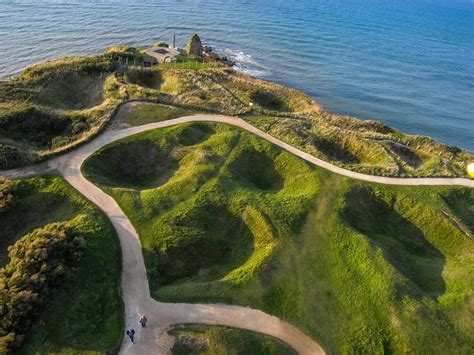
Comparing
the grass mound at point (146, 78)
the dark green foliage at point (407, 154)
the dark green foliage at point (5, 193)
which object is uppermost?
the dark green foliage at point (407, 154)

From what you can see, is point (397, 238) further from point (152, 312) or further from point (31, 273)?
point (31, 273)

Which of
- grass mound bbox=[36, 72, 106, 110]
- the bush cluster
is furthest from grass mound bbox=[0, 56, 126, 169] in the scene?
the bush cluster

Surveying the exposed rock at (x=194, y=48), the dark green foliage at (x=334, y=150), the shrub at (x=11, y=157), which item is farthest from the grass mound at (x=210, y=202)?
the exposed rock at (x=194, y=48)

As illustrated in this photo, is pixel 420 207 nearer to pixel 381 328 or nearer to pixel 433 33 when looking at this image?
pixel 381 328

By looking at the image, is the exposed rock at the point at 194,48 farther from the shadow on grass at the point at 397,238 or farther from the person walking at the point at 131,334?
the person walking at the point at 131,334

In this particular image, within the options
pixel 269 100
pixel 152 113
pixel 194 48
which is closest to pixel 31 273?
pixel 152 113

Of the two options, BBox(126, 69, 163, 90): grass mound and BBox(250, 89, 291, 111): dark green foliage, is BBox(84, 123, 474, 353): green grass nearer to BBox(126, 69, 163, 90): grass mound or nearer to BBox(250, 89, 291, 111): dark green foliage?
BBox(250, 89, 291, 111): dark green foliage

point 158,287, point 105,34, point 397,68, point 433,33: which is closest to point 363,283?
point 158,287

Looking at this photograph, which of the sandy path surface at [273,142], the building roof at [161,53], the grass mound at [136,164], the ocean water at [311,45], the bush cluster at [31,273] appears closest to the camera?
the bush cluster at [31,273]
